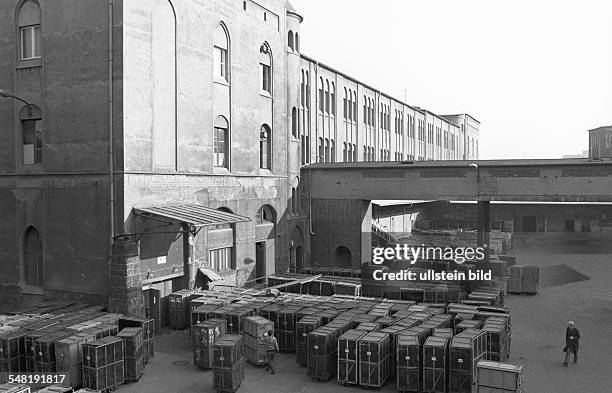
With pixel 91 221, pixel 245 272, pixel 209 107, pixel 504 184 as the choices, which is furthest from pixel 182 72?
pixel 504 184

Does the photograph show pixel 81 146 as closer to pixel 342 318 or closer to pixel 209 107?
pixel 209 107

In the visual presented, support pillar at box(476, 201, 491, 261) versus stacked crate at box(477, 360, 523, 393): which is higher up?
support pillar at box(476, 201, 491, 261)

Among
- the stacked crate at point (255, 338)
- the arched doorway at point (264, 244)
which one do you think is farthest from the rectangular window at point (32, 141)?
the stacked crate at point (255, 338)

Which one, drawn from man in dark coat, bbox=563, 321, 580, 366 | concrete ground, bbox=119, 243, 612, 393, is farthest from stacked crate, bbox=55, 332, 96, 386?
man in dark coat, bbox=563, 321, 580, 366

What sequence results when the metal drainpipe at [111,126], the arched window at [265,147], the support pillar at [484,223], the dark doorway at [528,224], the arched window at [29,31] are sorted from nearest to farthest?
the metal drainpipe at [111,126] → the arched window at [29,31] → the support pillar at [484,223] → the arched window at [265,147] → the dark doorway at [528,224]

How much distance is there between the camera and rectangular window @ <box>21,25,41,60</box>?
945 inches

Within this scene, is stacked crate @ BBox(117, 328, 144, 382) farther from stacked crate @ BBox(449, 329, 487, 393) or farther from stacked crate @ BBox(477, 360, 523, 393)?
stacked crate @ BBox(477, 360, 523, 393)

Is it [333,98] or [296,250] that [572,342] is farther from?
[333,98]

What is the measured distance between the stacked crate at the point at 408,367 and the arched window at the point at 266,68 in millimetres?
20136

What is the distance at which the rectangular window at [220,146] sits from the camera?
28.2 meters

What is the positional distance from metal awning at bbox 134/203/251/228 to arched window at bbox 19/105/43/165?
5.85 m

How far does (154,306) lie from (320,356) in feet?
28.2

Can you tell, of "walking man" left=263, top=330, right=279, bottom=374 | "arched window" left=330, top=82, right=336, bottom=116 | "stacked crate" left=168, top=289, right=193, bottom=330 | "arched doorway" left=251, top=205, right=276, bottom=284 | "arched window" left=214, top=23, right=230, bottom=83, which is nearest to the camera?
"walking man" left=263, top=330, right=279, bottom=374

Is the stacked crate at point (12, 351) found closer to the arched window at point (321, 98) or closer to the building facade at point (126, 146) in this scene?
the building facade at point (126, 146)
